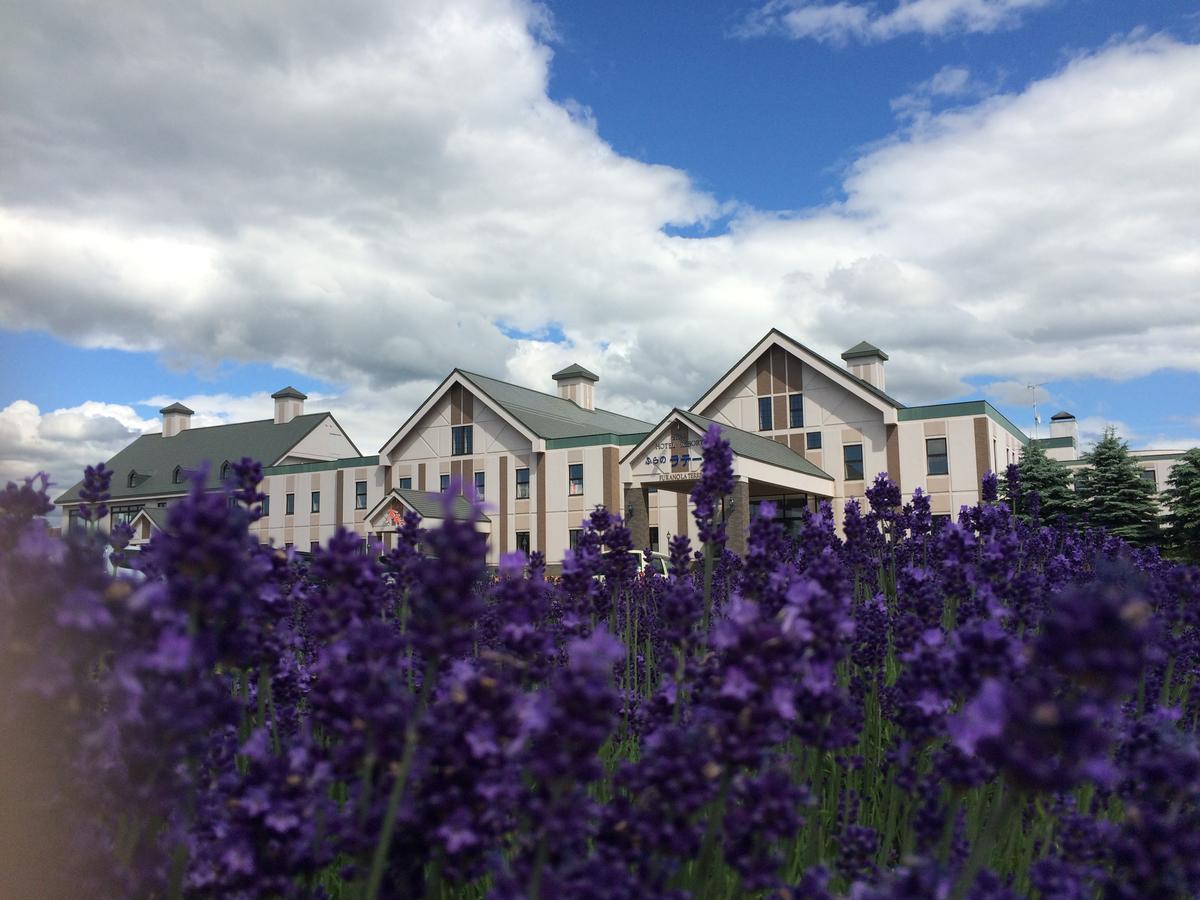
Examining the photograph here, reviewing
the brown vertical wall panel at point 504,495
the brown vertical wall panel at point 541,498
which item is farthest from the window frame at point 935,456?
the brown vertical wall panel at point 504,495

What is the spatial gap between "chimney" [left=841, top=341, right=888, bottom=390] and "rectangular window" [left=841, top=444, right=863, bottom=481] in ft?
18.7

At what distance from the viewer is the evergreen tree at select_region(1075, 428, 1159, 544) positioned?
30.4 m

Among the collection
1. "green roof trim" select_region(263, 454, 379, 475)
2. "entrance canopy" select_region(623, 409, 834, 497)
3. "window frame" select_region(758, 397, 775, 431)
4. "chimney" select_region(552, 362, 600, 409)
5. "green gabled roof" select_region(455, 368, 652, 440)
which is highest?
"chimney" select_region(552, 362, 600, 409)

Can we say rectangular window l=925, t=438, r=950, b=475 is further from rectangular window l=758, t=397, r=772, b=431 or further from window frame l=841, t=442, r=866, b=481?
rectangular window l=758, t=397, r=772, b=431

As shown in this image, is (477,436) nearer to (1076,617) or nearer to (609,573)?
(609,573)

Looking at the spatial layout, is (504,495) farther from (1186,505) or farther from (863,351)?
(1186,505)

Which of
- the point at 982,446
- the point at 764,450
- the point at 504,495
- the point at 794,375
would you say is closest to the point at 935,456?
the point at 982,446

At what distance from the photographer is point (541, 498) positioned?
3991cm

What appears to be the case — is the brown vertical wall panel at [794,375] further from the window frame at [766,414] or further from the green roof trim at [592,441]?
the green roof trim at [592,441]

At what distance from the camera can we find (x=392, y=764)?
1636 millimetres

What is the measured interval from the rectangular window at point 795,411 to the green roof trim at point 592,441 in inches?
241

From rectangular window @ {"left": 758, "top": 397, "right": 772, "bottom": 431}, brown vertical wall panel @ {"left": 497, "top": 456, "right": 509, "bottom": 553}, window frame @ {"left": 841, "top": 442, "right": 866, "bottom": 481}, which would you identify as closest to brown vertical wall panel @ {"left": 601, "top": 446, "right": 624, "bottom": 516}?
brown vertical wall panel @ {"left": 497, "top": 456, "right": 509, "bottom": 553}

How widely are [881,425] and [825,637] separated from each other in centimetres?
3454

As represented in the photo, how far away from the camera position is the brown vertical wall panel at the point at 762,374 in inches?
1463
